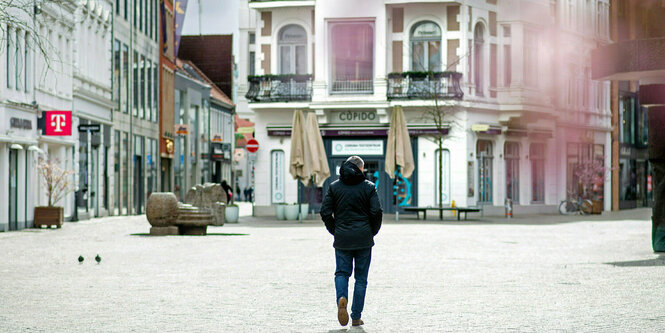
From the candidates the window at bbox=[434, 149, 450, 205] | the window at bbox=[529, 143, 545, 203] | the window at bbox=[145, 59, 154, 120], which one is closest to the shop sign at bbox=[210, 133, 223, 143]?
A: the window at bbox=[145, 59, 154, 120]

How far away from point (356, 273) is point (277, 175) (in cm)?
3674

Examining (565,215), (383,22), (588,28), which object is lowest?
(565,215)

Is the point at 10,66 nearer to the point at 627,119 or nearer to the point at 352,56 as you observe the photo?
the point at 352,56

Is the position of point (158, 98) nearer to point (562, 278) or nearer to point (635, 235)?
point (635, 235)

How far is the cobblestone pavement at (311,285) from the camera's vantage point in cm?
1073

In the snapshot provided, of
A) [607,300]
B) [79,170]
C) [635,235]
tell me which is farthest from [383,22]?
[607,300]

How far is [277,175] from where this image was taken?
4725 cm

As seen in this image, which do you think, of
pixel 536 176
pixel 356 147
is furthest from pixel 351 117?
pixel 536 176

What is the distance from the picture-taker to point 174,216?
27.4 meters

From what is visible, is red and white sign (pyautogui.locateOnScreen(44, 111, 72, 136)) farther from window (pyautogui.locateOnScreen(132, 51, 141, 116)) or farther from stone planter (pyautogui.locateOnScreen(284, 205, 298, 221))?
window (pyautogui.locateOnScreen(132, 51, 141, 116))

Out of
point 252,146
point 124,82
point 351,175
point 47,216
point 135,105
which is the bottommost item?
point 47,216

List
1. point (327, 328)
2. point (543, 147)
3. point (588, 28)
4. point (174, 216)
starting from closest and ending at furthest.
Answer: point (327, 328)
point (588, 28)
point (174, 216)
point (543, 147)

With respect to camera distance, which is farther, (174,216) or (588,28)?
(174,216)

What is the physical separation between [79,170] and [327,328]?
31388 mm
